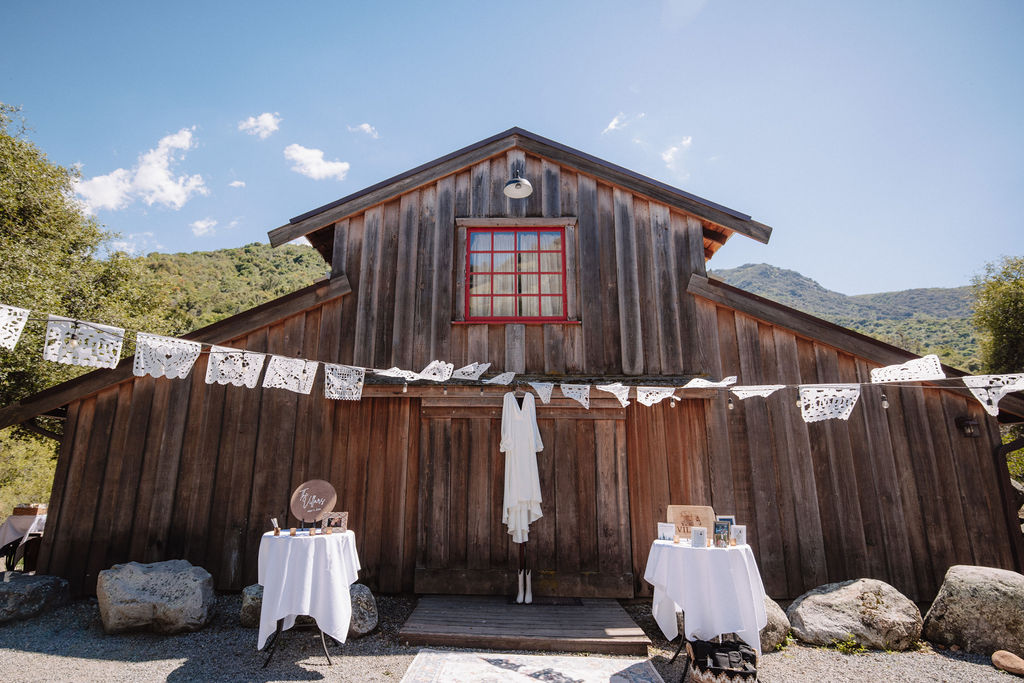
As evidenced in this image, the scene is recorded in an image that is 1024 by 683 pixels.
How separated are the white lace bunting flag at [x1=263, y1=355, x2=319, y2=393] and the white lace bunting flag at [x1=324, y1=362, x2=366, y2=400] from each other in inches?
8.3

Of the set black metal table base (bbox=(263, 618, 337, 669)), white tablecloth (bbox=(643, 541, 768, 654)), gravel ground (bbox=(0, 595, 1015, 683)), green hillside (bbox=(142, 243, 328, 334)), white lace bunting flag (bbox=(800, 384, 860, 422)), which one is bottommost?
gravel ground (bbox=(0, 595, 1015, 683))

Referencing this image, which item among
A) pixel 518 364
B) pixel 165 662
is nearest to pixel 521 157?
pixel 518 364

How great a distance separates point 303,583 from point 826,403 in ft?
17.9

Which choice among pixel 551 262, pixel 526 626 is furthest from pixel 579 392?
pixel 526 626

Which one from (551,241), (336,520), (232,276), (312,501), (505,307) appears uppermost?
(232,276)

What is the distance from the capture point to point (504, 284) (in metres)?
7.22

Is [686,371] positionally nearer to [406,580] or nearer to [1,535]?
[406,580]

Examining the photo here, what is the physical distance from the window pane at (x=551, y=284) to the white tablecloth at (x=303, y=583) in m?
4.19

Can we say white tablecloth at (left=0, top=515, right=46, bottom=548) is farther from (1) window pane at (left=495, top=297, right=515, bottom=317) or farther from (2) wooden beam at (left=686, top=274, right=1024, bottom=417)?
(2) wooden beam at (left=686, top=274, right=1024, bottom=417)

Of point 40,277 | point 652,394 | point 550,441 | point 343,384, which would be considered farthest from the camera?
point 40,277

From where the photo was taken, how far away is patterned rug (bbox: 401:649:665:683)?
13.6 ft

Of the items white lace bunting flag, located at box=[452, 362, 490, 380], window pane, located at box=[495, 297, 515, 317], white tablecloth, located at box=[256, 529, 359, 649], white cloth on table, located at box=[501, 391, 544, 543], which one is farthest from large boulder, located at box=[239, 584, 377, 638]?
window pane, located at box=[495, 297, 515, 317]

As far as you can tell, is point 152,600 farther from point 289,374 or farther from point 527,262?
point 527,262

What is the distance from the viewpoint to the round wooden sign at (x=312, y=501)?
5074mm
